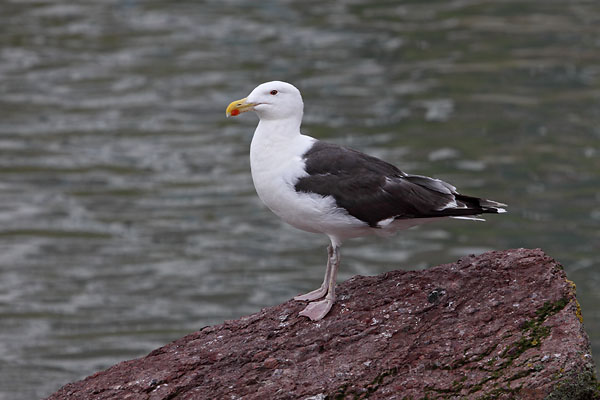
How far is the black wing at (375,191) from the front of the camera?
24.8 ft

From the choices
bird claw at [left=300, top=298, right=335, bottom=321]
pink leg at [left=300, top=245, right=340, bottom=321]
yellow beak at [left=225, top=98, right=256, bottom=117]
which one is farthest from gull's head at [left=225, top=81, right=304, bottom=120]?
bird claw at [left=300, top=298, right=335, bottom=321]

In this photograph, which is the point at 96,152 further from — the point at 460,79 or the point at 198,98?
the point at 460,79

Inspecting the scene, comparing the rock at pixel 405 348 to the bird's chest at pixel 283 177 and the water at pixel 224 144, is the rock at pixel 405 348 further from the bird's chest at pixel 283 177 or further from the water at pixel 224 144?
the water at pixel 224 144

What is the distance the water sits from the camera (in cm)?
1833

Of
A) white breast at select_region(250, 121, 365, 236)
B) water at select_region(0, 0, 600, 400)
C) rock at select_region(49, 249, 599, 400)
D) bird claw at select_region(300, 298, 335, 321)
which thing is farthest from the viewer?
water at select_region(0, 0, 600, 400)

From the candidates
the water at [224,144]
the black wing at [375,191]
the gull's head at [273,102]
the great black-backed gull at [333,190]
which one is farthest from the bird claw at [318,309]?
the water at [224,144]

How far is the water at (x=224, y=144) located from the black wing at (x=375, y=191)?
31.0 feet

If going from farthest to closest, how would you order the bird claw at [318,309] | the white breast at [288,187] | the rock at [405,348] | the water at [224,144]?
the water at [224,144], the bird claw at [318,309], the white breast at [288,187], the rock at [405,348]

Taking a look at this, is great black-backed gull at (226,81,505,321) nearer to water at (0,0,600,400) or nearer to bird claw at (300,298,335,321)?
bird claw at (300,298,335,321)

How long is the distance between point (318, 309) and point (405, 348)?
0.89 m

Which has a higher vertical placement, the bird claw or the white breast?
the white breast

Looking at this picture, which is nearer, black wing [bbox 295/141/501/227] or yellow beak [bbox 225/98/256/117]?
black wing [bbox 295/141/501/227]

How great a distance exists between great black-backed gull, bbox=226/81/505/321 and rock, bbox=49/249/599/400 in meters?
0.39

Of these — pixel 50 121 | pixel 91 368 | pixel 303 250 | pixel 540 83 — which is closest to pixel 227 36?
pixel 50 121
